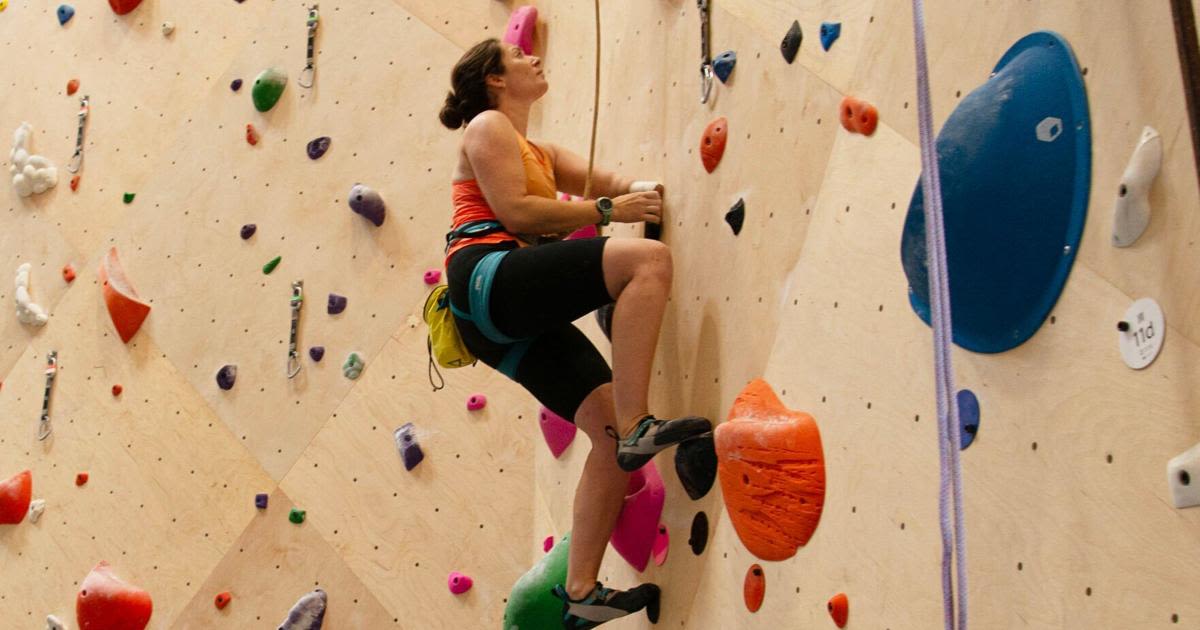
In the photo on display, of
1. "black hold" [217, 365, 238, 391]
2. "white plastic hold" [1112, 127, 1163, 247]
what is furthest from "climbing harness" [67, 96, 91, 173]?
"white plastic hold" [1112, 127, 1163, 247]

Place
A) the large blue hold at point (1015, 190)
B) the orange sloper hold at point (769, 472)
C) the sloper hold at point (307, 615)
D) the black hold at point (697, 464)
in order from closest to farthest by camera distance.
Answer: the large blue hold at point (1015, 190)
the orange sloper hold at point (769, 472)
the black hold at point (697, 464)
the sloper hold at point (307, 615)

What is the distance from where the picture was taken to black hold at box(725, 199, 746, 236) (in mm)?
2348

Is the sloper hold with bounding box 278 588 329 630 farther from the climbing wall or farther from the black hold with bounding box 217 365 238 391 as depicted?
the black hold with bounding box 217 365 238 391

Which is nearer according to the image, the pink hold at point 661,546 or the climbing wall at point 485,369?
the climbing wall at point 485,369

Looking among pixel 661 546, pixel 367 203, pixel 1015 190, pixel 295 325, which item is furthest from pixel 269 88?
pixel 1015 190

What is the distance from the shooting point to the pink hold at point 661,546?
2502mm

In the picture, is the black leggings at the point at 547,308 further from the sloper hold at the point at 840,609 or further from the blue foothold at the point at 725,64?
the sloper hold at the point at 840,609

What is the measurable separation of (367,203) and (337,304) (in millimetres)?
286

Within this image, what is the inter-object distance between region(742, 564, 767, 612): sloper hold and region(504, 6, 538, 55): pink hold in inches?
69.3

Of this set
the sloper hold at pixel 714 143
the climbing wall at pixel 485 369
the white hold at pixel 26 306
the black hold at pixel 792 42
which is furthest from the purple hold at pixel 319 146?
the black hold at pixel 792 42

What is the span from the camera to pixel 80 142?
4.28 metres

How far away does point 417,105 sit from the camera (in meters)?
3.61

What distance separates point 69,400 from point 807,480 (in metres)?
2.73

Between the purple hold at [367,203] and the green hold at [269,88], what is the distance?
0.52 metres
